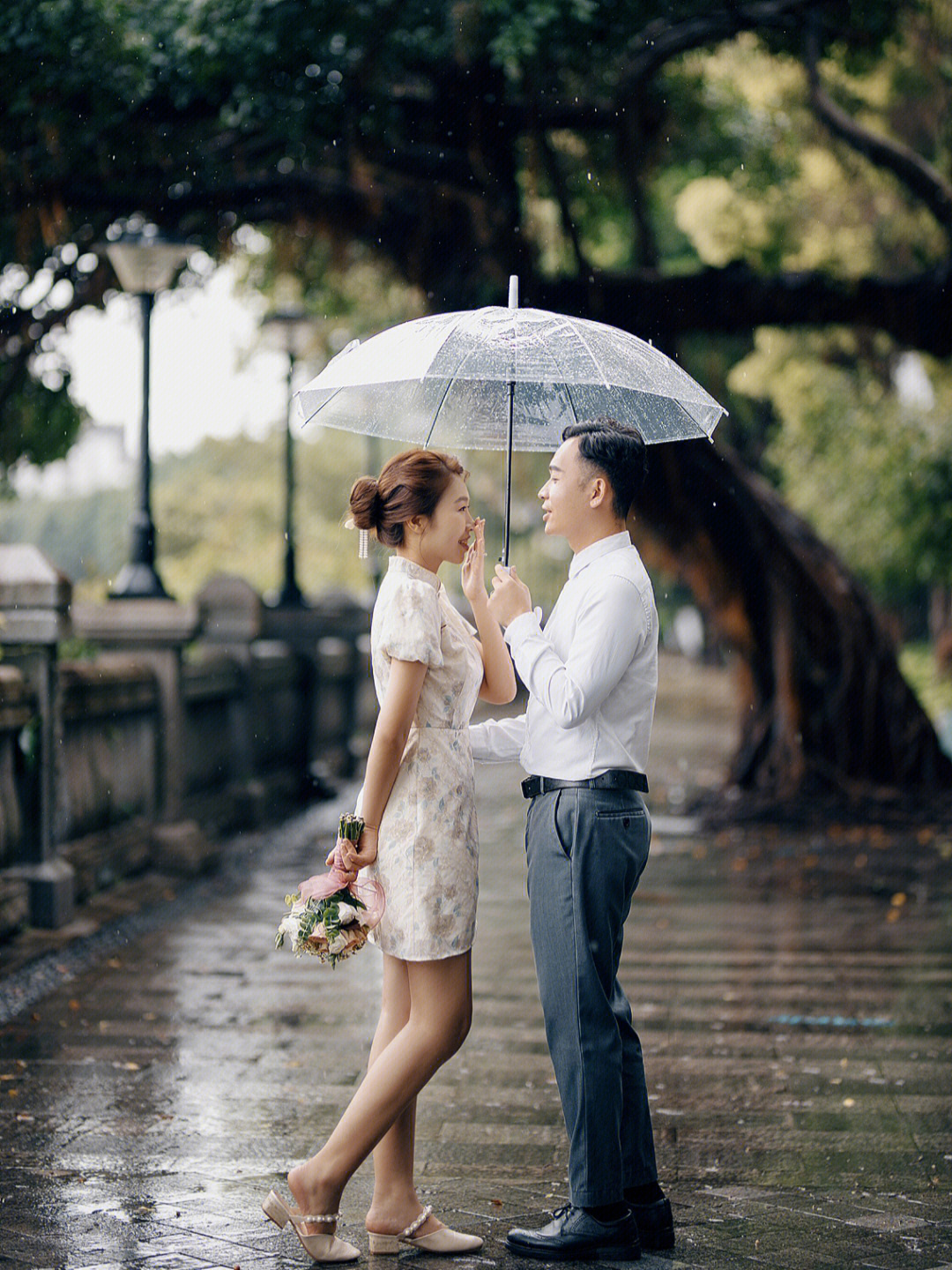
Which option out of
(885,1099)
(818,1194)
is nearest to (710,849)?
(885,1099)

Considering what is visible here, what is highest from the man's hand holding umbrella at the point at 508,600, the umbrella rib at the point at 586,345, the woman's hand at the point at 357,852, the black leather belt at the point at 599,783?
the umbrella rib at the point at 586,345

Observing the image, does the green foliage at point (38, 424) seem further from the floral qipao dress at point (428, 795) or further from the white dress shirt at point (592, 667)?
the white dress shirt at point (592, 667)

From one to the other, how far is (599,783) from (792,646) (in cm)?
964

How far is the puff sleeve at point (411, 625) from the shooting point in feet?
12.3

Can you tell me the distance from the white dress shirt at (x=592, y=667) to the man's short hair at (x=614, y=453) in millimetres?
110

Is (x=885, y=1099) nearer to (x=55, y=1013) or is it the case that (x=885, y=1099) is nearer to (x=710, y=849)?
(x=55, y=1013)

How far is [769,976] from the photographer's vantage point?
704cm

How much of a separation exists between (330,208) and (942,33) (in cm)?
530

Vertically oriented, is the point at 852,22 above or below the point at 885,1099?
above

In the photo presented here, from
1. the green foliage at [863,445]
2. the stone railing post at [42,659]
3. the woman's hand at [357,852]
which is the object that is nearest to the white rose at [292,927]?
the woman's hand at [357,852]

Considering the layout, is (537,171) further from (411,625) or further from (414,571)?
(411,625)

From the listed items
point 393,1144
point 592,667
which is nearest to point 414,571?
point 592,667

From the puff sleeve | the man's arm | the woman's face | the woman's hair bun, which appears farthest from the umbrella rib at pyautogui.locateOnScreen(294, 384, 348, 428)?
the man's arm

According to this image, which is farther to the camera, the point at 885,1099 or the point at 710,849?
the point at 710,849
